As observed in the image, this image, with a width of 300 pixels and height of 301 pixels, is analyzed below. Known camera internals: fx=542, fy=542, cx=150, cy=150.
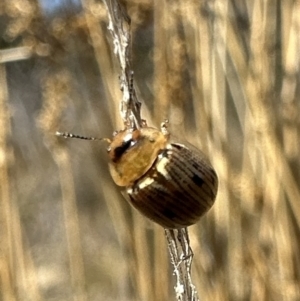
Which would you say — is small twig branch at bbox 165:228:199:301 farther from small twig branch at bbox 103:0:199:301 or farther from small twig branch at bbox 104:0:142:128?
small twig branch at bbox 104:0:142:128

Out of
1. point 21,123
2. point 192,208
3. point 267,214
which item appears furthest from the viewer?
point 21,123

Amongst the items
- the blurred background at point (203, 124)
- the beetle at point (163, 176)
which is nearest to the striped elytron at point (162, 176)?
the beetle at point (163, 176)

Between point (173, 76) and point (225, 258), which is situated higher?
point (173, 76)

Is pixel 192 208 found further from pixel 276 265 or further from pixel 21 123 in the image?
pixel 21 123

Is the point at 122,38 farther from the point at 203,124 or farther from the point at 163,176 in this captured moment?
the point at 203,124

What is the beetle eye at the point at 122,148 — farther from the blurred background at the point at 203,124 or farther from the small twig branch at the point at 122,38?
Result: the blurred background at the point at 203,124

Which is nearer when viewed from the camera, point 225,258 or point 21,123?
point 225,258

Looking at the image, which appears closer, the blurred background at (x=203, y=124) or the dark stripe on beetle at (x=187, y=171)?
the dark stripe on beetle at (x=187, y=171)

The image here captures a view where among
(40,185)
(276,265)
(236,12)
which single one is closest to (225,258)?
(276,265)
